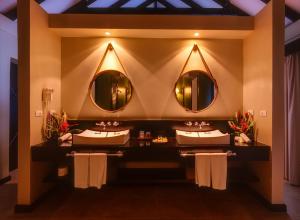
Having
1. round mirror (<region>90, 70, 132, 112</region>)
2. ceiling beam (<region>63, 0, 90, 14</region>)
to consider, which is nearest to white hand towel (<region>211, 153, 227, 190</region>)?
round mirror (<region>90, 70, 132, 112</region>)

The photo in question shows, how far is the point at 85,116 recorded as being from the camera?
3.32 metres

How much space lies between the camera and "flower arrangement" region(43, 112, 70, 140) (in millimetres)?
2867

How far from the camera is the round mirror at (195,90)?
3320mm

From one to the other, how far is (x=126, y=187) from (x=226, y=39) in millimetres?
2628

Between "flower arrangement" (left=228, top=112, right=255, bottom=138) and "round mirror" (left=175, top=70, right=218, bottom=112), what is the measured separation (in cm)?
43

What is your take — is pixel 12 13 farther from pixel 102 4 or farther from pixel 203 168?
pixel 203 168

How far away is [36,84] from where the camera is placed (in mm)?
2668

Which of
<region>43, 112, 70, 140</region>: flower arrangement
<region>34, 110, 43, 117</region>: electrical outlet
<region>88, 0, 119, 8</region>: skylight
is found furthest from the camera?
<region>88, 0, 119, 8</region>: skylight

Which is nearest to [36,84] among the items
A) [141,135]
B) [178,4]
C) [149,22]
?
[141,135]

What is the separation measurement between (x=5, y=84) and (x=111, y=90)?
6.09 feet

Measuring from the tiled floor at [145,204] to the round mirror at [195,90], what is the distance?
1.22m

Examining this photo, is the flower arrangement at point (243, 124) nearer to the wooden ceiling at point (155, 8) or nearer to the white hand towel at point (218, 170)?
the white hand towel at point (218, 170)

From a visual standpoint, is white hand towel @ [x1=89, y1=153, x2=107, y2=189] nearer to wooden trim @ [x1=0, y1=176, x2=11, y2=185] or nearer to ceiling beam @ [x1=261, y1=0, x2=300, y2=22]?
wooden trim @ [x1=0, y1=176, x2=11, y2=185]

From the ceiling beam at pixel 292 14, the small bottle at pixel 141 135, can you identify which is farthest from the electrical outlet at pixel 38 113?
the ceiling beam at pixel 292 14
